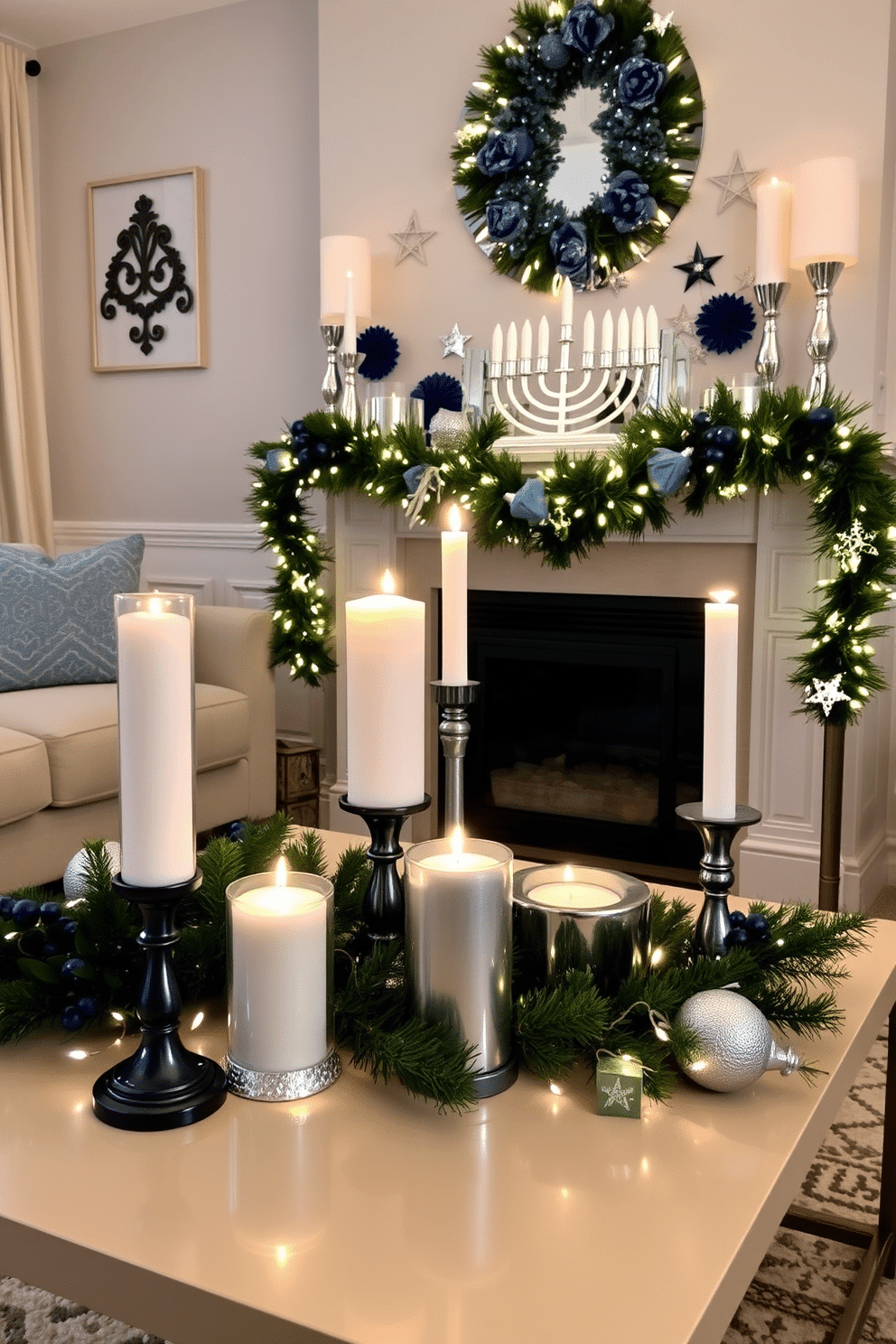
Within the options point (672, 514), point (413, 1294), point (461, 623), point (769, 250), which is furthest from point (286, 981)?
point (769, 250)

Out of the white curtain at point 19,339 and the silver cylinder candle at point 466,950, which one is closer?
the silver cylinder candle at point 466,950

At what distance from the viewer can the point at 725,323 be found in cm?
276

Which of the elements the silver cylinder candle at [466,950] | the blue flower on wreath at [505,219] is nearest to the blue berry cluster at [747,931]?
the silver cylinder candle at [466,950]

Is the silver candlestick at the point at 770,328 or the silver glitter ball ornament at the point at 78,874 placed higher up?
the silver candlestick at the point at 770,328

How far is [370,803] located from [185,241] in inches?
134

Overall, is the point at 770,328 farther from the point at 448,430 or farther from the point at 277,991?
the point at 277,991

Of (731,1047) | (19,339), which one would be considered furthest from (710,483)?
(19,339)

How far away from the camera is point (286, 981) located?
0.86 m

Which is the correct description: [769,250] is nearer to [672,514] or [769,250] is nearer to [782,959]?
[672,514]

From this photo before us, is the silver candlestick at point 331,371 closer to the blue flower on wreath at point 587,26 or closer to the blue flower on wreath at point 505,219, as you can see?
the blue flower on wreath at point 505,219

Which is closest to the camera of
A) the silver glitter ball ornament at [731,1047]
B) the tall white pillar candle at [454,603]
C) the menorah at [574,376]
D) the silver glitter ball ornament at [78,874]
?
the silver glitter ball ornament at [731,1047]

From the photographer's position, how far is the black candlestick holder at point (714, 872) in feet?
3.28

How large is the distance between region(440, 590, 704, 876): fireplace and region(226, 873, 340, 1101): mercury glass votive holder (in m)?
2.12

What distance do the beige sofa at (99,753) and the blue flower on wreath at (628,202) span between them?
4.55 ft
